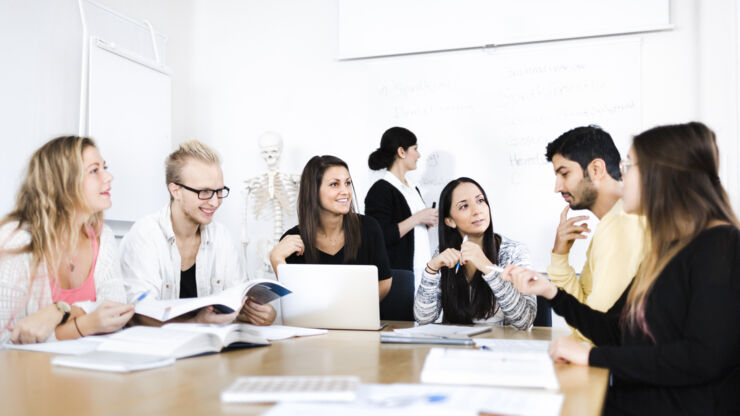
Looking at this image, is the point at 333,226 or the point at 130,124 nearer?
the point at 333,226

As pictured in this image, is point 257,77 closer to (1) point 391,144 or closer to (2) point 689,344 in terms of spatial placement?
(1) point 391,144

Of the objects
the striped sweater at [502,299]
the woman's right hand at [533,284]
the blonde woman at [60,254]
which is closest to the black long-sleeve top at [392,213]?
the striped sweater at [502,299]

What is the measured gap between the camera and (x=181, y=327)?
5.23ft

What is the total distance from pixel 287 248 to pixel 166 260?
45 centimetres

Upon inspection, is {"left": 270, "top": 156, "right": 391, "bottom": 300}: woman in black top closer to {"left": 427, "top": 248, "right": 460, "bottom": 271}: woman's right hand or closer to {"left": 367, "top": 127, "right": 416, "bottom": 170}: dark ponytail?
{"left": 427, "top": 248, "right": 460, "bottom": 271}: woman's right hand

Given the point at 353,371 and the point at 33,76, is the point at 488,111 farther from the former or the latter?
the point at 353,371

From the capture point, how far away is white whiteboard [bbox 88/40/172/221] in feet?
11.3

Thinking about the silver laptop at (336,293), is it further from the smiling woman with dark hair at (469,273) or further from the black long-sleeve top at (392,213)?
the black long-sleeve top at (392,213)

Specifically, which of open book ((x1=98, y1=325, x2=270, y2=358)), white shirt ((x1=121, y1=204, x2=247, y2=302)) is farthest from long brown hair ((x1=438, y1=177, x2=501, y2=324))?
open book ((x1=98, y1=325, x2=270, y2=358))

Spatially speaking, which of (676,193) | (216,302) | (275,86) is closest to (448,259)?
(216,302)

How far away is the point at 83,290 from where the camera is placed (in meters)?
1.97

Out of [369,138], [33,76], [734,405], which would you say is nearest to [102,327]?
[734,405]

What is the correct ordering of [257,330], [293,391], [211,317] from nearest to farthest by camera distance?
1. [293,391]
2. [257,330]
3. [211,317]

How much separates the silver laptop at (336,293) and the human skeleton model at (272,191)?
1.92 metres
